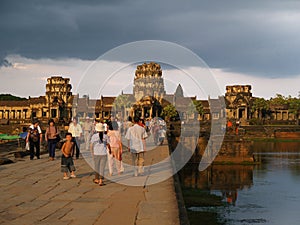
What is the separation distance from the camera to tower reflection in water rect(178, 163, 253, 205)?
24.1m

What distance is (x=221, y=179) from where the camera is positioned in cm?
2834

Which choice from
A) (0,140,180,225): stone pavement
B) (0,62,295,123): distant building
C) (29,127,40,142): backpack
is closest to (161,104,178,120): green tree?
(0,62,295,123): distant building

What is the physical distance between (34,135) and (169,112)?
84431 mm

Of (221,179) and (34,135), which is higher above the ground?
(34,135)

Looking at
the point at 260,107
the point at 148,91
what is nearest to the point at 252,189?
the point at 148,91

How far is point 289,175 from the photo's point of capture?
2862 centimetres

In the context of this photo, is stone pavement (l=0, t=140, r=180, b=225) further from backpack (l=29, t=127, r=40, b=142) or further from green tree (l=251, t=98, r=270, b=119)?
green tree (l=251, t=98, r=270, b=119)

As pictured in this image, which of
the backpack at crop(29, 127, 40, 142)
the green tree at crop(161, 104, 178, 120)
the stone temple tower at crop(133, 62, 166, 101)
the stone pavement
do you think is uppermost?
the stone temple tower at crop(133, 62, 166, 101)

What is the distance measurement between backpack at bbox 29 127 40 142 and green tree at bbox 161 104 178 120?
79.6 meters

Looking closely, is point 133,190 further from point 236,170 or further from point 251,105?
point 251,105

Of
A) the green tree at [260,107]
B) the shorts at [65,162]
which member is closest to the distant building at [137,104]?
the green tree at [260,107]

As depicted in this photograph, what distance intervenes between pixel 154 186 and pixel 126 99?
9307 cm

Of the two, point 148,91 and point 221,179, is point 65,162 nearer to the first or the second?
point 221,179

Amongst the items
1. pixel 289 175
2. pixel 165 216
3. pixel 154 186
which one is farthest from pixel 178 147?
pixel 165 216
